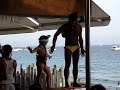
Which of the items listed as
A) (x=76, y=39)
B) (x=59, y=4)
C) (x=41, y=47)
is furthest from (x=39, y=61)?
(x=59, y=4)

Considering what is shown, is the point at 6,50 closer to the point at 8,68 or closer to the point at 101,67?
the point at 8,68

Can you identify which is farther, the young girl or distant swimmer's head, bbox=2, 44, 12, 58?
the young girl

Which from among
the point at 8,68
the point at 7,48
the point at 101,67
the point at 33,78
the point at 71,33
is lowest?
the point at 101,67

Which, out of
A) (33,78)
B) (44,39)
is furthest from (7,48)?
(33,78)

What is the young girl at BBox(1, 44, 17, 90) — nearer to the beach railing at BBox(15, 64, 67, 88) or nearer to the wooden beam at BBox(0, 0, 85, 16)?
the beach railing at BBox(15, 64, 67, 88)

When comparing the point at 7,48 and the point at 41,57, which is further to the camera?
the point at 41,57

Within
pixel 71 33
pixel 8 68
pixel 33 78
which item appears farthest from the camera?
pixel 33 78

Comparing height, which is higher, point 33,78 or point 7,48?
point 7,48

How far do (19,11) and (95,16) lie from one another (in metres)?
2.44

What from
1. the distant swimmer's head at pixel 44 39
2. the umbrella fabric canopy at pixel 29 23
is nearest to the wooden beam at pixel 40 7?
the umbrella fabric canopy at pixel 29 23

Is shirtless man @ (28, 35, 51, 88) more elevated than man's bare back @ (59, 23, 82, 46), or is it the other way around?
man's bare back @ (59, 23, 82, 46)

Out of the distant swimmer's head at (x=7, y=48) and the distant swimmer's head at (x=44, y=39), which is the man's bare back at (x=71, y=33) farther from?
the distant swimmer's head at (x=44, y=39)

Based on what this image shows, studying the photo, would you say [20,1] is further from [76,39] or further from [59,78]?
[59,78]

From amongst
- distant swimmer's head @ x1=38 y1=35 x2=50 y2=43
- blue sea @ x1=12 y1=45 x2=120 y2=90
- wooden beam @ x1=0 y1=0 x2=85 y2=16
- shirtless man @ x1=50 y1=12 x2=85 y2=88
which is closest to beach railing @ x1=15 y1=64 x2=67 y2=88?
distant swimmer's head @ x1=38 y1=35 x2=50 y2=43
